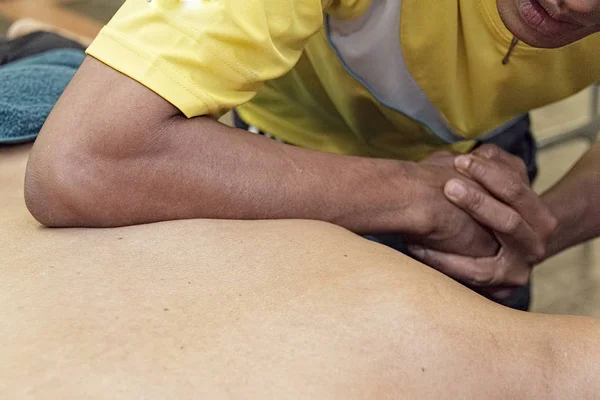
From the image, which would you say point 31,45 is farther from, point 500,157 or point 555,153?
point 555,153

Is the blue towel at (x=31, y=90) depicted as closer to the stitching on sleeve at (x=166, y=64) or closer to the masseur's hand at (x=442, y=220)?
the stitching on sleeve at (x=166, y=64)

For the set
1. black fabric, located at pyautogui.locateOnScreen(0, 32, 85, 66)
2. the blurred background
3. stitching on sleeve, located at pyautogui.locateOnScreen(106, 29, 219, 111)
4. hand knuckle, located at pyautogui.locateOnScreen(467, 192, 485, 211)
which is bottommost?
the blurred background

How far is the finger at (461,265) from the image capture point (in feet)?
2.95

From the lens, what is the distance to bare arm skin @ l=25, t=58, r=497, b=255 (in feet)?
2.40

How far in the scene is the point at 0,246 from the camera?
2.37ft

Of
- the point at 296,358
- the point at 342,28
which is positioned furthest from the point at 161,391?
the point at 342,28

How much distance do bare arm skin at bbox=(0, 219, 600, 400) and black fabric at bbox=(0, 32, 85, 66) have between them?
732mm

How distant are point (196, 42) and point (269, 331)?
32cm

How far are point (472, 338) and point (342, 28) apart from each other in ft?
1.50

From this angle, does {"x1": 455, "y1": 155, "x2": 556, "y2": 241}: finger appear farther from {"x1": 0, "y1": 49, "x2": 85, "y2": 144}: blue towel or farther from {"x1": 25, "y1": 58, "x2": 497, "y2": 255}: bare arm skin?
{"x1": 0, "y1": 49, "x2": 85, "y2": 144}: blue towel

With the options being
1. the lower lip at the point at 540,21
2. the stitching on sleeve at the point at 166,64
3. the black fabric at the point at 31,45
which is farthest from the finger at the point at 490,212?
the black fabric at the point at 31,45

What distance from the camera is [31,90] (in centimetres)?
106

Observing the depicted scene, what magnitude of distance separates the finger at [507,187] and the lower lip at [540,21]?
0.19m

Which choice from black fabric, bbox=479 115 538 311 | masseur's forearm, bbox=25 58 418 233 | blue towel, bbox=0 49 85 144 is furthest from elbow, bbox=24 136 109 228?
black fabric, bbox=479 115 538 311
